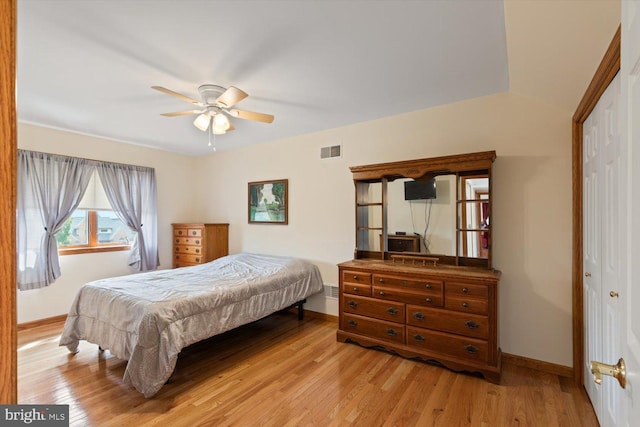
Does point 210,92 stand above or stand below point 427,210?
above

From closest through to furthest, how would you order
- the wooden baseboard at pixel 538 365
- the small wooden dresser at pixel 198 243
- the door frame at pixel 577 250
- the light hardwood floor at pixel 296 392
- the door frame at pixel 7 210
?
the door frame at pixel 7 210 → the light hardwood floor at pixel 296 392 → the door frame at pixel 577 250 → the wooden baseboard at pixel 538 365 → the small wooden dresser at pixel 198 243

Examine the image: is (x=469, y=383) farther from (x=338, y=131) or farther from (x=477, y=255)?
(x=338, y=131)

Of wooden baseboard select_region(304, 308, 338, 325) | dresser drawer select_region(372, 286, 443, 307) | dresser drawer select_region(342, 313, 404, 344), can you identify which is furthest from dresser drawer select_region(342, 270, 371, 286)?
wooden baseboard select_region(304, 308, 338, 325)

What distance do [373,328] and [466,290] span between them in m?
1.00

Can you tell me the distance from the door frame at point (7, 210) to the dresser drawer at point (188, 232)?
4436 millimetres

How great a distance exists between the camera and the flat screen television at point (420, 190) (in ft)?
10.1

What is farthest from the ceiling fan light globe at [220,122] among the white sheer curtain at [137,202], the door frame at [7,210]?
the white sheer curtain at [137,202]

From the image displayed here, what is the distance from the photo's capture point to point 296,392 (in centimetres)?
226

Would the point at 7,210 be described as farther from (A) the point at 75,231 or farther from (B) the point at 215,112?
(A) the point at 75,231

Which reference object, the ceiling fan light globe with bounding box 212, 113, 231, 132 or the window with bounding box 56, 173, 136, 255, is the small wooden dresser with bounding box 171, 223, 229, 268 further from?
the ceiling fan light globe with bounding box 212, 113, 231, 132

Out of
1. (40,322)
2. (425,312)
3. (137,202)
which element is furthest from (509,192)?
(40,322)

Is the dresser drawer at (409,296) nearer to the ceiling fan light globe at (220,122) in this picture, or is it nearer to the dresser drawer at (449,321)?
the dresser drawer at (449,321)

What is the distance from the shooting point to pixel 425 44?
201cm

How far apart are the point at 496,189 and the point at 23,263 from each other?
546cm
